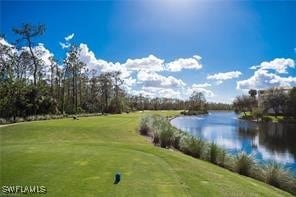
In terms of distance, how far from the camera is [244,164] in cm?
1442

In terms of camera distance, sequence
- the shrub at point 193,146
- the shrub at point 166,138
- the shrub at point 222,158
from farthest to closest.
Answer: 1. the shrub at point 166,138
2. the shrub at point 193,146
3. the shrub at point 222,158

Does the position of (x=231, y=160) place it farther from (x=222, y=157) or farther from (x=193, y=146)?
(x=193, y=146)

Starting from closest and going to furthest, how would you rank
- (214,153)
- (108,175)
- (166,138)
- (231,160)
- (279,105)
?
(108,175) → (231,160) → (214,153) → (166,138) → (279,105)

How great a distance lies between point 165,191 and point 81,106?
62.5 m

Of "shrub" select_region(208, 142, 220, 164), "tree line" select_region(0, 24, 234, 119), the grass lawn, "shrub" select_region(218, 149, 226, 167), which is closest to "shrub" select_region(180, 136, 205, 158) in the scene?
"shrub" select_region(208, 142, 220, 164)

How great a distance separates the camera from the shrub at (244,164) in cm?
1433

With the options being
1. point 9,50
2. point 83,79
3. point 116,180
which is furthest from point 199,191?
point 83,79

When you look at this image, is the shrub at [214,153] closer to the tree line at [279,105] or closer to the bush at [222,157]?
the bush at [222,157]

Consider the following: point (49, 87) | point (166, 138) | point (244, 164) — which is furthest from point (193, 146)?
point (49, 87)

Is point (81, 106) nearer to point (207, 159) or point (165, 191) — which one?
point (207, 159)

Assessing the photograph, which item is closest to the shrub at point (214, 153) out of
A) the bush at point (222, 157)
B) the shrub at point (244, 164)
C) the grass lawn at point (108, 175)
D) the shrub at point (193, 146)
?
the bush at point (222, 157)

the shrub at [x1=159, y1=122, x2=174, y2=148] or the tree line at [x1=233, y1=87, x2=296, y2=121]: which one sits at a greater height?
the tree line at [x1=233, y1=87, x2=296, y2=121]

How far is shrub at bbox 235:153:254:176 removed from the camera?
14328 mm

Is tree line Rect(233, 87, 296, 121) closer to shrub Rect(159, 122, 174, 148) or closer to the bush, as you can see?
shrub Rect(159, 122, 174, 148)
